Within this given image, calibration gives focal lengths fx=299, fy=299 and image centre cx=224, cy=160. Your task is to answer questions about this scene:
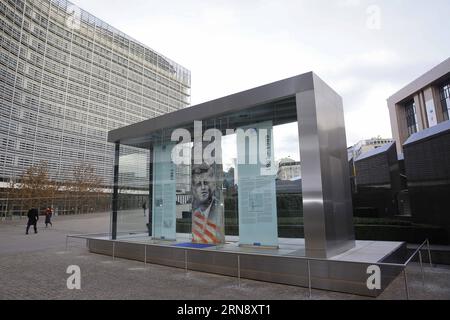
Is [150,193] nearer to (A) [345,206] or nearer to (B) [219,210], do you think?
(B) [219,210]

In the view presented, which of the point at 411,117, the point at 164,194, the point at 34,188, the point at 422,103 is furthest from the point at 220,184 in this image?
the point at 411,117

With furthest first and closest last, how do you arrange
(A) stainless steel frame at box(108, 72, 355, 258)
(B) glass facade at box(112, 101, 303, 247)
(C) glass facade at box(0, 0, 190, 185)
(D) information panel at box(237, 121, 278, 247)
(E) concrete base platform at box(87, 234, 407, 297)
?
Result: (C) glass facade at box(0, 0, 190, 185)
(D) information panel at box(237, 121, 278, 247)
(B) glass facade at box(112, 101, 303, 247)
(A) stainless steel frame at box(108, 72, 355, 258)
(E) concrete base platform at box(87, 234, 407, 297)

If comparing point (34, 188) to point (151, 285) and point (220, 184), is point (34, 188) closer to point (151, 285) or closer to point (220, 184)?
point (220, 184)

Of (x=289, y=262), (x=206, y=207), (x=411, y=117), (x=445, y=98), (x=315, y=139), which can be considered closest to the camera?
(x=289, y=262)

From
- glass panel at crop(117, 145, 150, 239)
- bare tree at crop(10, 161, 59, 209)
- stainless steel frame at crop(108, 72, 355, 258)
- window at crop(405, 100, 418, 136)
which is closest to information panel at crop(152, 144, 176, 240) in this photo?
glass panel at crop(117, 145, 150, 239)

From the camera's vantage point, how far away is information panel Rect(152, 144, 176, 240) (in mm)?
11492

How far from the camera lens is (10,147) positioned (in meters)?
35.8

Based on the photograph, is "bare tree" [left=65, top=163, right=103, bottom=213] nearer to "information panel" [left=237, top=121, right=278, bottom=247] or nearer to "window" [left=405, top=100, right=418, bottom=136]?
"information panel" [left=237, top=121, right=278, bottom=247]

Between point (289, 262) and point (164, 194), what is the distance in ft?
21.4

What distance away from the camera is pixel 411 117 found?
49.5m

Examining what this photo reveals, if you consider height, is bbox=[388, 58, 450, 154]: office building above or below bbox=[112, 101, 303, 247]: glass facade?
above

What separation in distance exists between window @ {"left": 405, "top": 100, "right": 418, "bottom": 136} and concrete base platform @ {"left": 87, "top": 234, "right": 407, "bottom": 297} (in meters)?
47.8

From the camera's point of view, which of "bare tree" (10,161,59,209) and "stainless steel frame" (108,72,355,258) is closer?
"stainless steel frame" (108,72,355,258)
